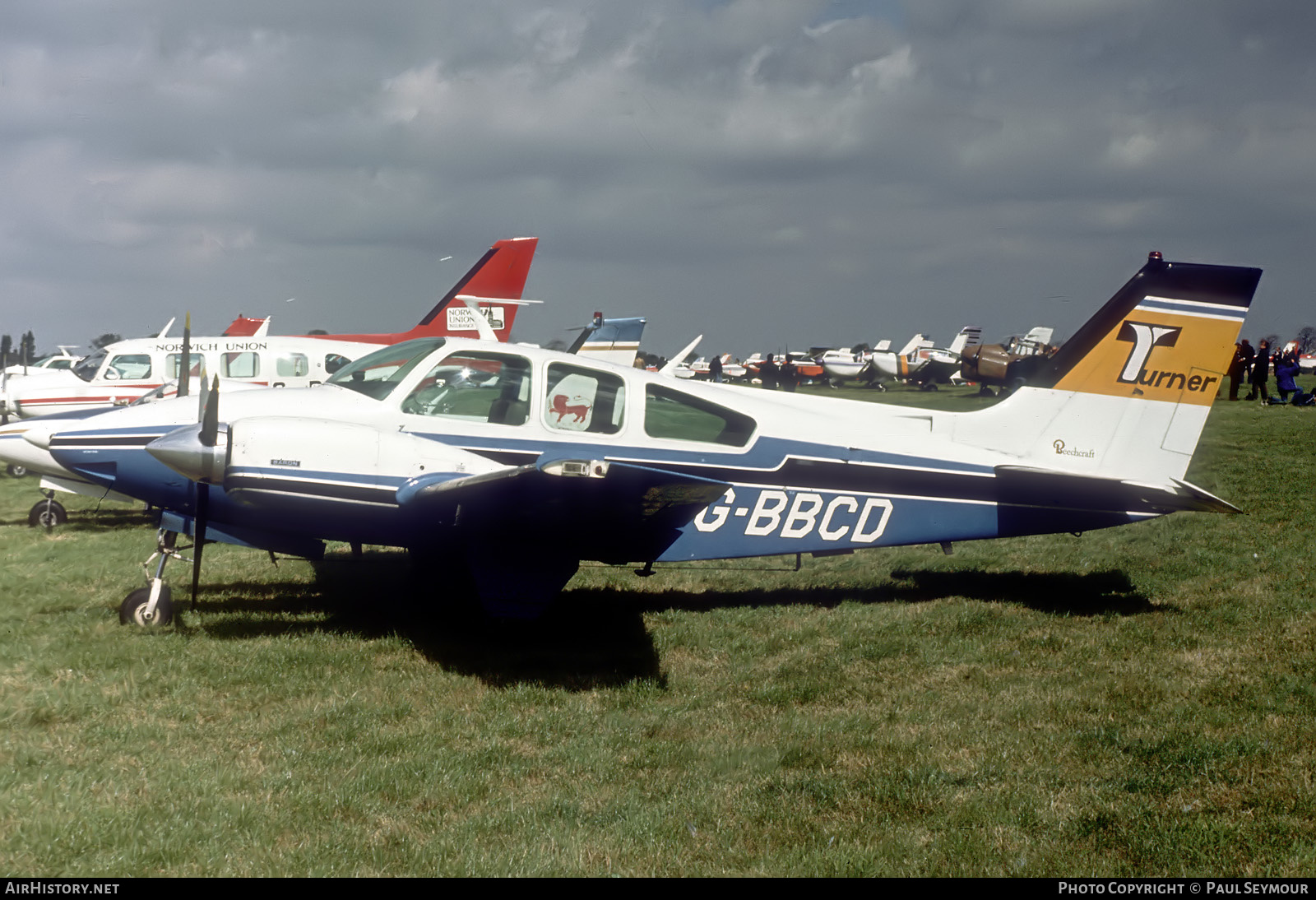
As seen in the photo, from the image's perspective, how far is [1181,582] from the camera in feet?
28.3

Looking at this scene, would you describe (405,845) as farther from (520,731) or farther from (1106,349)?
(1106,349)

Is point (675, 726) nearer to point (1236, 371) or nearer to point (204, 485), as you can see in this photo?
point (204, 485)

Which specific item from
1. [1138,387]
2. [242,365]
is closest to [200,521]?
[1138,387]

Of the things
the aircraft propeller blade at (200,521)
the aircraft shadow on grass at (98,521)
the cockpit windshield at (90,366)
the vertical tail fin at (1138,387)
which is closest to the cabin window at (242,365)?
the cockpit windshield at (90,366)

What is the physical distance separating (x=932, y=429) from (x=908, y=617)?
161cm

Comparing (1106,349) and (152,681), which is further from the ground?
(1106,349)

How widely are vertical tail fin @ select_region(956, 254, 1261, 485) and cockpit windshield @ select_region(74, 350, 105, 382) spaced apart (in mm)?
15570

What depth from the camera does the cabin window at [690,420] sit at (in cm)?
741

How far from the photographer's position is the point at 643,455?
24.0 ft

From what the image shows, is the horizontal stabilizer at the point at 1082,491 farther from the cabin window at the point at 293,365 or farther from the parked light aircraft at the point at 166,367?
the cabin window at the point at 293,365

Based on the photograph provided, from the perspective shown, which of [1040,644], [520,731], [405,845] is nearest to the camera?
[405,845]

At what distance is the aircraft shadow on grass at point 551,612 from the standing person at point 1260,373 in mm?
22306
